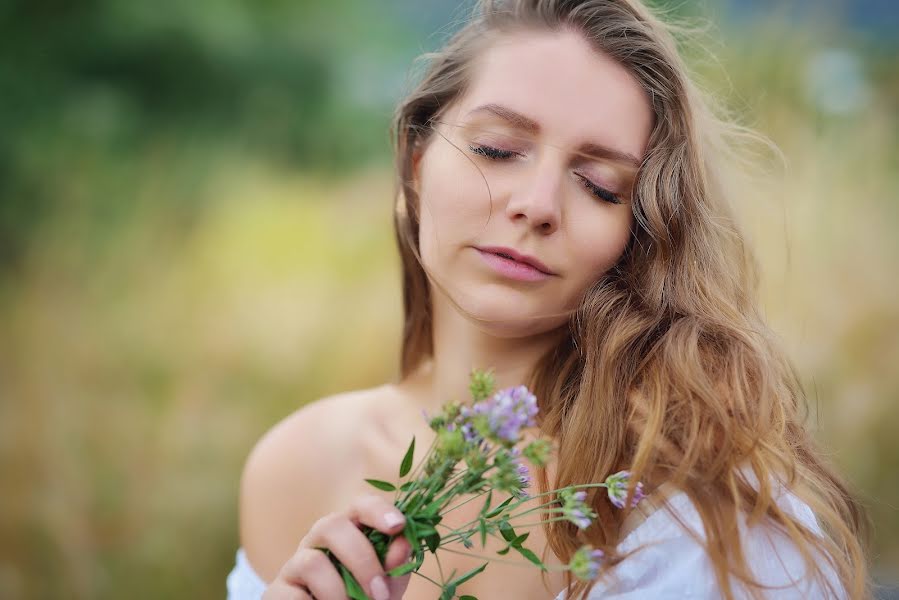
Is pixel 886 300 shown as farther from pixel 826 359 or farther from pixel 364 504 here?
pixel 364 504

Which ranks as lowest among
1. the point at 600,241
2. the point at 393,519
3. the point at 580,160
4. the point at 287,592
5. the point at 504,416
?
the point at 287,592

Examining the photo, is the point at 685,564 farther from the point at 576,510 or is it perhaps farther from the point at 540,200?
the point at 540,200

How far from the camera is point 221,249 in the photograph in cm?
277

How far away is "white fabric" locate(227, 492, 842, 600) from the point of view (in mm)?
1053

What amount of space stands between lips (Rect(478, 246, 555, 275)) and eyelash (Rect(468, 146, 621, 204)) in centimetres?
13

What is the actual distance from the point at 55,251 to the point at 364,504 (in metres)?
2.09

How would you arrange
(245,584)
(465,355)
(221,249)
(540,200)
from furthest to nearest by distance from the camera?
(221,249) < (245,584) < (465,355) < (540,200)

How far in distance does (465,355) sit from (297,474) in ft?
1.49

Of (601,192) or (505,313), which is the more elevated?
(601,192)

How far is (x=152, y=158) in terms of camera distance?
275 cm

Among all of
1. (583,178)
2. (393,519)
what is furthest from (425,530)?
(583,178)

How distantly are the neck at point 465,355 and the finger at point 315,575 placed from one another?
432 millimetres

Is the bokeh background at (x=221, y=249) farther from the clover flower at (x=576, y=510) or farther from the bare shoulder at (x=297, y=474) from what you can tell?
the clover flower at (x=576, y=510)

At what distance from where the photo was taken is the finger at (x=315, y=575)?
979mm
